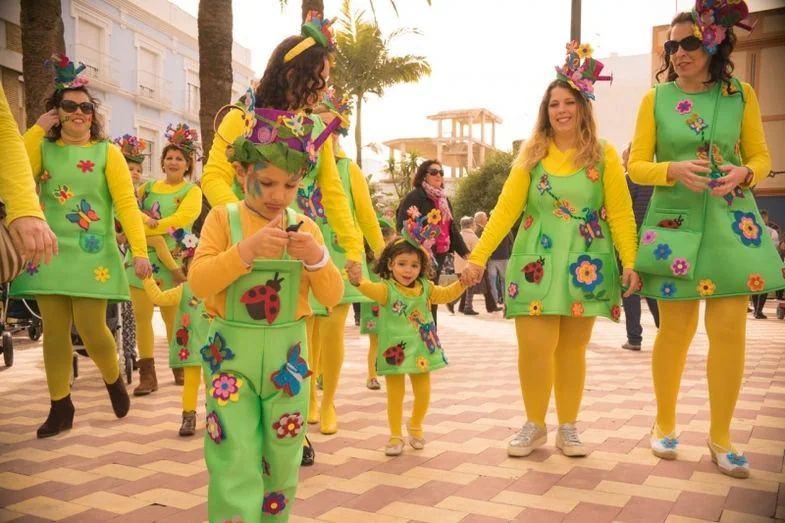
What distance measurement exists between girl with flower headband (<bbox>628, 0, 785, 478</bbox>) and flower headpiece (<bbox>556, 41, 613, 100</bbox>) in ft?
1.11

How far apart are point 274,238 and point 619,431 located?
2.96m

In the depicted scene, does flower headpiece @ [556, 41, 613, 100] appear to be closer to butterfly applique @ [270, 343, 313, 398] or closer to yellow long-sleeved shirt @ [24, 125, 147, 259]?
butterfly applique @ [270, 343, 313, 398]

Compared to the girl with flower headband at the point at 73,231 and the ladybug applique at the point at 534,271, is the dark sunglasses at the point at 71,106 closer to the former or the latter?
the girl with flower headband at the point at 73,231

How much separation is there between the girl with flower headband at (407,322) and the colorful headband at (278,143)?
150cm

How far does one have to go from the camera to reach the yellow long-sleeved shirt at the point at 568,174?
3861 mm

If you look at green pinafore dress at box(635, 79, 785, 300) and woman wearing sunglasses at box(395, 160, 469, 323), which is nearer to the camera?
green pinafore dress at box(635, 79, 785, 300)

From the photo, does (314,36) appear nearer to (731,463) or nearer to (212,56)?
(731,463)

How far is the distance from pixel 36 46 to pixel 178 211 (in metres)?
3.76

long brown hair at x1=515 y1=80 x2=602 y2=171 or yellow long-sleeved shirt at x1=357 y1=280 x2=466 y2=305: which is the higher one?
long brown hair at x1=515 y1=80 x2=602 y2=171

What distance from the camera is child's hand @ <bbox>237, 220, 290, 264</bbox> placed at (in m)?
2.26

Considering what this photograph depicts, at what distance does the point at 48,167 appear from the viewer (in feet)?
14.4

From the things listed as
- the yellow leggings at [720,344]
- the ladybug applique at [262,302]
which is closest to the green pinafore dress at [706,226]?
the yellow leggings at [720,344]

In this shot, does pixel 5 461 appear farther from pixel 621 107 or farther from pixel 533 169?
pixel 621 107

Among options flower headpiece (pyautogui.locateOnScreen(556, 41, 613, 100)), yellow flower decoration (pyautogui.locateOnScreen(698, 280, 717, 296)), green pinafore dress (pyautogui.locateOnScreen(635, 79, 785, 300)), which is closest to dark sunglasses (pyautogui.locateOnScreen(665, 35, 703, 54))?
green pinafore dress (pyautogui.locateOnScreen(635, 79, 785, 300))
